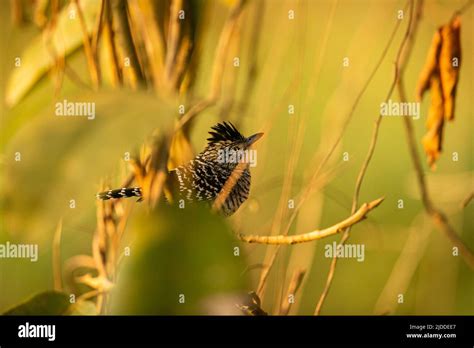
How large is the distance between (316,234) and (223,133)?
0.40m

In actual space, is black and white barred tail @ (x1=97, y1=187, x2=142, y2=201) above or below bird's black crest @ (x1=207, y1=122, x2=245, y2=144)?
below

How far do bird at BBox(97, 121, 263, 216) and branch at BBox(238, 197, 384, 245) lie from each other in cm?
11

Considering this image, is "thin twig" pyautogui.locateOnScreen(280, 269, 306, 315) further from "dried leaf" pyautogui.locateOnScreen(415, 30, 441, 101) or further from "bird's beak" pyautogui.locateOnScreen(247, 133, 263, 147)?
"dried leaf" pyautogui.locateOnScreen(415, 30, 441, 101)

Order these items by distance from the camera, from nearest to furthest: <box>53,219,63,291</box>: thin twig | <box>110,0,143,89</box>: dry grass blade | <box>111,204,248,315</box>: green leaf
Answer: <box>111,204,248,315</box>: green leaf → <box>110,0,143,89</box>: dry grass blade → <box>53,219,63,291</box>: thin twig

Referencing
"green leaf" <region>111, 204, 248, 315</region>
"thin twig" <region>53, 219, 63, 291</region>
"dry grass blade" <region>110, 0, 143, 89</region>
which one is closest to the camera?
"green leaf" <region>111, 204, 248, 315</region>

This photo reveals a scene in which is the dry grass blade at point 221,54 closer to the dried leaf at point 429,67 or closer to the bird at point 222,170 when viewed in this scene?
the bird at point 222,170

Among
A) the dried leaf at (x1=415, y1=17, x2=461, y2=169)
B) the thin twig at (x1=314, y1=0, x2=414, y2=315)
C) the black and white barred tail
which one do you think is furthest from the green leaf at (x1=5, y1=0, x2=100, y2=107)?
the dried leaf at (x1=415, y1=17, x2=461, y2=169)

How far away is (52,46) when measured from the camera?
181cm

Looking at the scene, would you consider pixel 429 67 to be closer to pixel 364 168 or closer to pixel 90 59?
pixel 364 168

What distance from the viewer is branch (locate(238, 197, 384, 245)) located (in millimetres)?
1785

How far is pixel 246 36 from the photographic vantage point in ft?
6.12

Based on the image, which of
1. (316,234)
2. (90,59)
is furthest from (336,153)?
(90,59)
